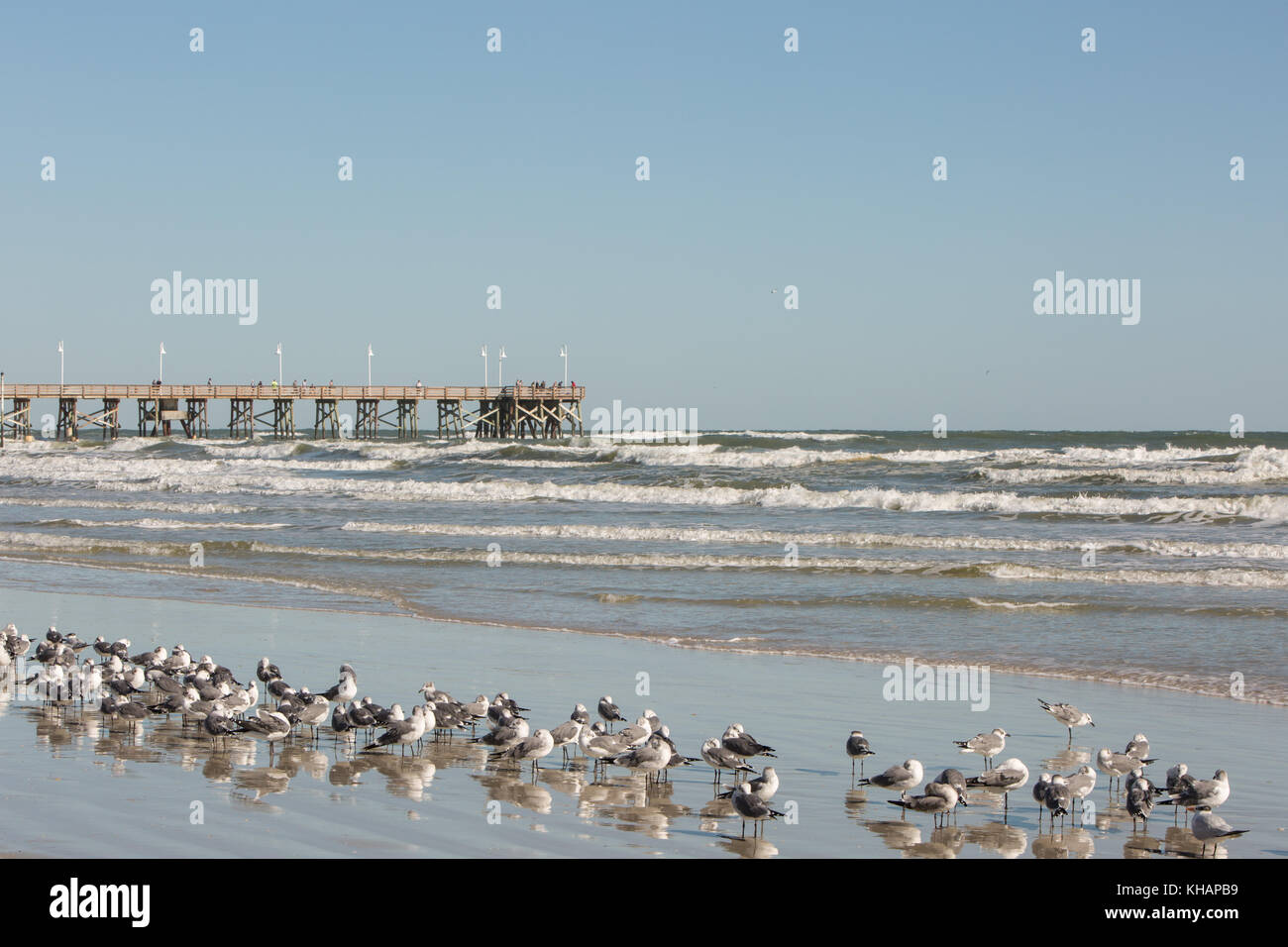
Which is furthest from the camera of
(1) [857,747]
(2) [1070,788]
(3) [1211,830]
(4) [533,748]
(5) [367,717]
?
(5) [367,717]

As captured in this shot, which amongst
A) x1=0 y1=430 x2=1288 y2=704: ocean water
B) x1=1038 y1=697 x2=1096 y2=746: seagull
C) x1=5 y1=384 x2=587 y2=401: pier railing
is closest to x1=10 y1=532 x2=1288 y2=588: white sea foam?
x1=0 y1=430 x2=1288 y2=704: ocean water

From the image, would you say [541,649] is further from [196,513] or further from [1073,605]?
[196,513]

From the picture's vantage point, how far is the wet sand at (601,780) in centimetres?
624

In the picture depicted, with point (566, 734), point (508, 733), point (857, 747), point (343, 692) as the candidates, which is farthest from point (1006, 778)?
point (343, 692)

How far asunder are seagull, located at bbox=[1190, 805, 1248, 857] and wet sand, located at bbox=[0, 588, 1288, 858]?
0.28 ft

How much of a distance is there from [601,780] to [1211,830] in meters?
3.53

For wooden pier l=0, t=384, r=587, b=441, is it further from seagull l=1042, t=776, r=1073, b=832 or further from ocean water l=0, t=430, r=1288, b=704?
seagull l=1042, t=776, r=1073, b=832

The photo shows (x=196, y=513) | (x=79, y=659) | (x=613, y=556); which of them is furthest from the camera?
(x=196, y=513)

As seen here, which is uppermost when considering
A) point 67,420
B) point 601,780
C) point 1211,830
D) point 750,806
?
point 67,420

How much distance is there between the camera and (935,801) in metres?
6.56

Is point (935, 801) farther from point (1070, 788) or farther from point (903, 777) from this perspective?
point (1070, 788)

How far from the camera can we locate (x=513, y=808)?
22.5 ft

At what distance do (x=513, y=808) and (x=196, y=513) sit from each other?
25064 mm
